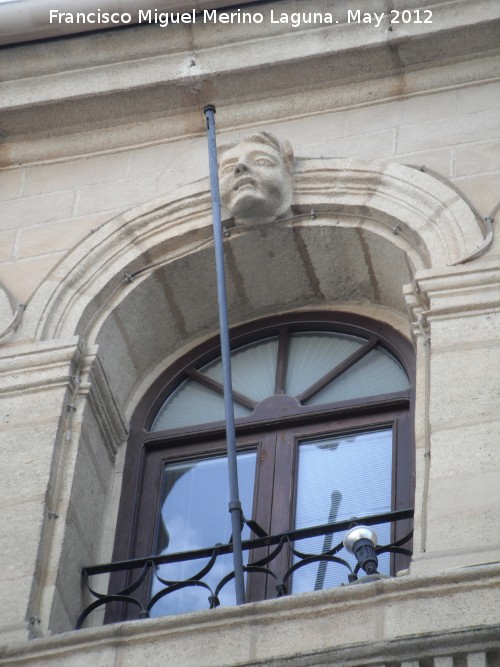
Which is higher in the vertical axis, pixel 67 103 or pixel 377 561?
pixel 67 103

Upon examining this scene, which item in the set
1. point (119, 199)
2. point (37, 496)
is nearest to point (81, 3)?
point (119, 199)

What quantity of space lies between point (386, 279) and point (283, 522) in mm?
1595

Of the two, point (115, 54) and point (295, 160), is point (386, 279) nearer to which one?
point (295, 160)

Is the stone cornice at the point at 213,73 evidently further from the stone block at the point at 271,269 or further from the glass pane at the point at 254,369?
the glass pane at the point at 254,369

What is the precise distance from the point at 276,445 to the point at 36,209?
202cm

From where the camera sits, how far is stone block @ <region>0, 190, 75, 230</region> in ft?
33.2

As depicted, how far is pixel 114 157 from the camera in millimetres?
10422

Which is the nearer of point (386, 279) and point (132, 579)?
point (132, 579)

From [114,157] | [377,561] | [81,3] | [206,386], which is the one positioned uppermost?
[81,3]

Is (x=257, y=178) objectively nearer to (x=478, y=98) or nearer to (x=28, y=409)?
(x=478, y=98)

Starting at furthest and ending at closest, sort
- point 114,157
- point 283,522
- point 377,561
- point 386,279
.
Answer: point 114,157 → point 386,279 → point 283,522 → point 377,561

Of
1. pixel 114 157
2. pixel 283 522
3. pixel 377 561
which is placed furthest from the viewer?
→ pixel 114 157

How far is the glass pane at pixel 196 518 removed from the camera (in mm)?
8594

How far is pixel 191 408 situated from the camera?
974cm
